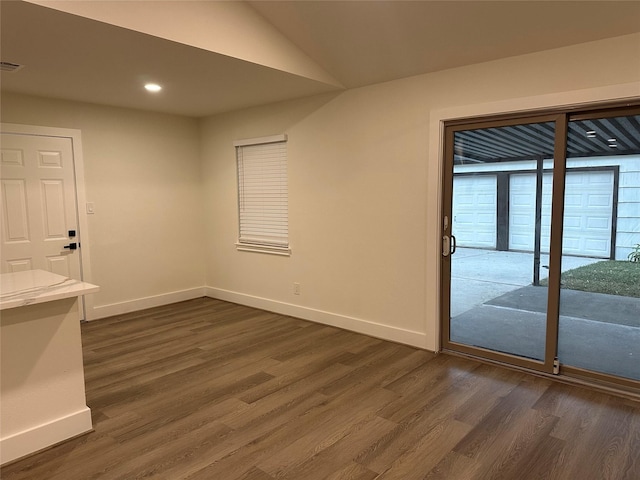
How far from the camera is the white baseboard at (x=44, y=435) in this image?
2332mm

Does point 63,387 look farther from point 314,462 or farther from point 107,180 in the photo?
point 107,180

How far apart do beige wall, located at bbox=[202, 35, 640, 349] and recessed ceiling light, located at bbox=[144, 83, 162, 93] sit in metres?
1.25

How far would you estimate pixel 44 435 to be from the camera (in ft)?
8.02

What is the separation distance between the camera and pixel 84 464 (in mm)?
2309

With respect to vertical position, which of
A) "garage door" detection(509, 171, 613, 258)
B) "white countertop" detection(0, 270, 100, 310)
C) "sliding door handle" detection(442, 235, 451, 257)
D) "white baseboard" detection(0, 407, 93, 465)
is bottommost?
"white baseboard" detection(0, 407, 93, 465)

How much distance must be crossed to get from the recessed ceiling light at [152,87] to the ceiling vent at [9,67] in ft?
3.20

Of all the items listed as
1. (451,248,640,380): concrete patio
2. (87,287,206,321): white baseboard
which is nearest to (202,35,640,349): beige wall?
(451,248,640,380): concrete patio

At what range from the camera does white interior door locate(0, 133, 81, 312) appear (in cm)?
429

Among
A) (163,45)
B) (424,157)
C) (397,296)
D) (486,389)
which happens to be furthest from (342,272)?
(163,45)

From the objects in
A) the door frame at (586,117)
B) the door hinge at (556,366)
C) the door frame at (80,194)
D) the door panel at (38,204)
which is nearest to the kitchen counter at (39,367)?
the door panel at (38,204)

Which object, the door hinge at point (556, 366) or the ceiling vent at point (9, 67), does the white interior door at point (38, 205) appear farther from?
the door hinge at point (556, 366)

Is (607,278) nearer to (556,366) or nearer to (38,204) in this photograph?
(556,366)

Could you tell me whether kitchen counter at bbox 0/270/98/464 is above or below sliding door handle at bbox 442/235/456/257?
below

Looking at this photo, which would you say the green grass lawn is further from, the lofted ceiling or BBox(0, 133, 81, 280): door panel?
BBox(0, 133, 81, 280): door panel
